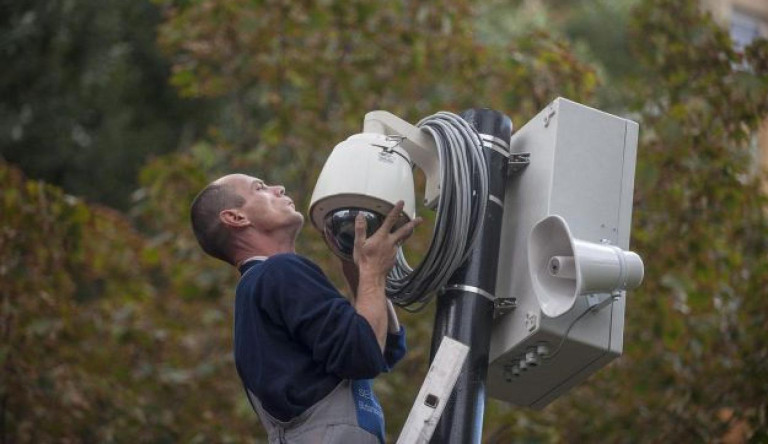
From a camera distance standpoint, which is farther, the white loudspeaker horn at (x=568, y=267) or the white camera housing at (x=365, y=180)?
the white camera housing at (x=365, y=180)

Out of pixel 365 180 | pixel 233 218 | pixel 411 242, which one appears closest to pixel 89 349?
pixel 411 242

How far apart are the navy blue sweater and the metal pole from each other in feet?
0.94

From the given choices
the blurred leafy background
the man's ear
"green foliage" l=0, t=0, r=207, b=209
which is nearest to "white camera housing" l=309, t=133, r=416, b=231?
the man's ear

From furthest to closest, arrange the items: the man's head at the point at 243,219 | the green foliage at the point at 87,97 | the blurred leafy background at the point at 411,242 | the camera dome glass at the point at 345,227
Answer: the green foliage at the point at 87,97
the blurred leafy background at the point at 411,242
the man's head at the point at 243,219
the camera dome glass at the point at 345,227

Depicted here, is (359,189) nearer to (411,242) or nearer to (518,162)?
(518,162)

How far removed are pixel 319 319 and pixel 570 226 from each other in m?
0.83

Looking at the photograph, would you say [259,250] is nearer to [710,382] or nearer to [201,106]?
[710,382]

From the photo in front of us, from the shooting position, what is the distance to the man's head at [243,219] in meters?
4.43

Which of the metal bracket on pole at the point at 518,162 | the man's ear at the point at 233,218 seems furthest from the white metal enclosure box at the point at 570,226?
the man's ear at the point at 233,218

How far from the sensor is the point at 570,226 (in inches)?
161

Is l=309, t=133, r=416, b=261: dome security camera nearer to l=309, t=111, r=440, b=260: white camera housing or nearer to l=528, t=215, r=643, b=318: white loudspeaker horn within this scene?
l=309, t=111, r=440, b=260: white camera housing

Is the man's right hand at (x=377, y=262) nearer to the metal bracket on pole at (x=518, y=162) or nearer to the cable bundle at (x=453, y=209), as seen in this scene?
the cable bundle at (x=453, y=209)

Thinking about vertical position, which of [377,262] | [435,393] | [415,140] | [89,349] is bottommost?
[89,349]

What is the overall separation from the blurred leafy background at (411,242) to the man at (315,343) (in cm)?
362
